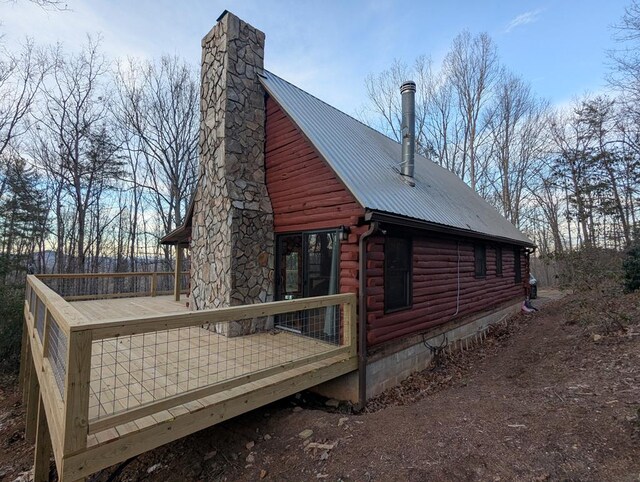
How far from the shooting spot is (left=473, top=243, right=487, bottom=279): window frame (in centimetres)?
887

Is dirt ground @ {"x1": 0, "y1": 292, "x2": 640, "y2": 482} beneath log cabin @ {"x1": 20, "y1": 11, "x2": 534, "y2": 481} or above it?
beneath

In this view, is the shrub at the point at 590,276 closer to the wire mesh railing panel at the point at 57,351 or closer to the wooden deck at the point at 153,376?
the wooden deck at the point at 153,376

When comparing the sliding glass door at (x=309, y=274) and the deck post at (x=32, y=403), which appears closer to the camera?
the sliding glass door at (x=309, y=274)

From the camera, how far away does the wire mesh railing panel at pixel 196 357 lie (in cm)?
352

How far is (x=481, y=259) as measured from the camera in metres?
9.35

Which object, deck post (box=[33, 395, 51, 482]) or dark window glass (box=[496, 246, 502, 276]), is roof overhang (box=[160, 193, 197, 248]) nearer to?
deck post (box=[33, 395, 51, 482])

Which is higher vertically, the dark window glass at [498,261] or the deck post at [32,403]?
the dark window glass at [498,261]

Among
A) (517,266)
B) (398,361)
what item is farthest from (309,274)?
(517,266)

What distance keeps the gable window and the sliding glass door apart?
9.58 metres

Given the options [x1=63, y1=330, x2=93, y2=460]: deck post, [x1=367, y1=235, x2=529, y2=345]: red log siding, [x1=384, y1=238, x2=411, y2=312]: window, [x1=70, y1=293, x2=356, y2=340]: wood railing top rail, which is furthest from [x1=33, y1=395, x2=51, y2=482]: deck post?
[x1=384, y1=238, x2=411, y2=312]: window

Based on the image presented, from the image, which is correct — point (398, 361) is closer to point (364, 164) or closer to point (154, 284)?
point (364, 164)

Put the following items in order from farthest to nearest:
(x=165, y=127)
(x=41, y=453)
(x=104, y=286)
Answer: (x=165, y=127) < (x=104, y=286) < (x=41, y=453)

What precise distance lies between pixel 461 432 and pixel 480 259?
22.3ft

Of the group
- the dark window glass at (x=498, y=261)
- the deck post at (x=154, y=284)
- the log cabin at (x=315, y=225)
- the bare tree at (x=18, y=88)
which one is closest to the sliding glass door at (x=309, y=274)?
the log cabin at (x=315, y=225)
